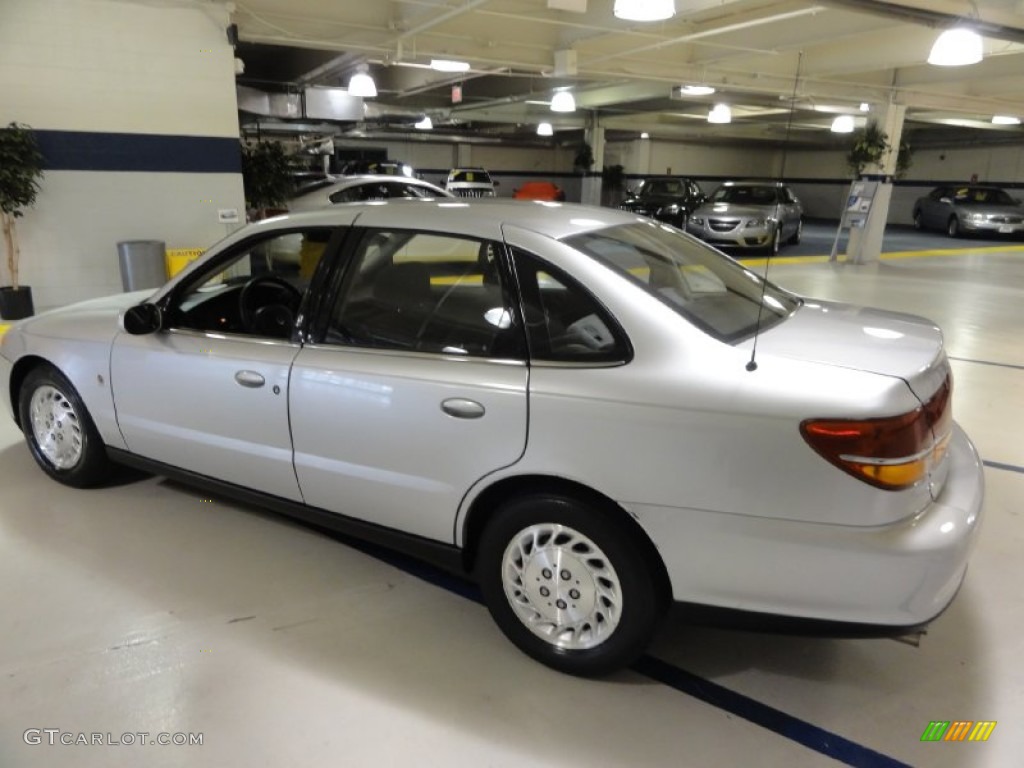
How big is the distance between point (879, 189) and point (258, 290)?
1382 centimetres

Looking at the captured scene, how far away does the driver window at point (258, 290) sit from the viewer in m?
2.80

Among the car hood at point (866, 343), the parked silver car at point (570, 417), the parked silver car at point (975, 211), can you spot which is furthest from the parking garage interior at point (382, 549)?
the parked silver car at point (975, 211)

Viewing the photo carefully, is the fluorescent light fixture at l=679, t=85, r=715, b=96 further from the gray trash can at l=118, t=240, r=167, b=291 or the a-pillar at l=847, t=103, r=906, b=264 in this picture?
the gray trash can at l=118, t=240, r=167, b=291

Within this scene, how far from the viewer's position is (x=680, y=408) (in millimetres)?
1942

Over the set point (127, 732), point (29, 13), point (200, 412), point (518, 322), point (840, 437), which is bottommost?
point (127, 732)

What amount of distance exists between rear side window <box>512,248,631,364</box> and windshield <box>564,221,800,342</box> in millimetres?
153

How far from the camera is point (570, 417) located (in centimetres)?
207

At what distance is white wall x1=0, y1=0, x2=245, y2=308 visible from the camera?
7.11m

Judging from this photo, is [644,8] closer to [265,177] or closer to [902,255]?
[265,177]

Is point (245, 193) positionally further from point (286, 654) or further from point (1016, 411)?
point (1016, 411)

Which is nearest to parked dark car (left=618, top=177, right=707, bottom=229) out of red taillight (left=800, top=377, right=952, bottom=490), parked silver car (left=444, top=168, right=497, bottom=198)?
parked silver car (left=444, top=168, right=497, bottom=198)

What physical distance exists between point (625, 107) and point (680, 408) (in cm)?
1783

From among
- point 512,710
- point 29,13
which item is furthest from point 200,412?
point 29,13

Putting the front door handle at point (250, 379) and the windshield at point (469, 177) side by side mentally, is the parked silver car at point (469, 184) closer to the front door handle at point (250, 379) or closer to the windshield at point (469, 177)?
the windshield at point (469, 177)
